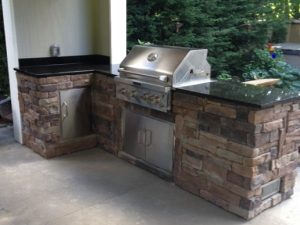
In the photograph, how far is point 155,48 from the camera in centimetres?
319

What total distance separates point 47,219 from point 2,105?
8.53ft

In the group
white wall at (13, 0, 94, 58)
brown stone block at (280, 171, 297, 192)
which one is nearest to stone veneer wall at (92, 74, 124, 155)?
white wall at (13, 0, 94, 58)

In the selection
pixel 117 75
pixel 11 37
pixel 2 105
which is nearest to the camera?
pixel 117 75

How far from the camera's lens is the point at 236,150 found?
8.10 feet

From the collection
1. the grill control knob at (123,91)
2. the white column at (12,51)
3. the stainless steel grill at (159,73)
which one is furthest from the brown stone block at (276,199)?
the white column at (12,51)

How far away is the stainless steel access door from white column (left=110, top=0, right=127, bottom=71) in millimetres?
923

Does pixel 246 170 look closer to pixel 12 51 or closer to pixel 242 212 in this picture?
pixel 242 212

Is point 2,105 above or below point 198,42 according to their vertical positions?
below

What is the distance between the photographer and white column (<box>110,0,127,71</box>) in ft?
12.8

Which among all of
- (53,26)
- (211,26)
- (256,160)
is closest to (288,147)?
(256,160)

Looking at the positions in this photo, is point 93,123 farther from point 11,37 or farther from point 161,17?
point 161,17

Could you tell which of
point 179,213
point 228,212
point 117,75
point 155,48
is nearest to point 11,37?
point 117,75

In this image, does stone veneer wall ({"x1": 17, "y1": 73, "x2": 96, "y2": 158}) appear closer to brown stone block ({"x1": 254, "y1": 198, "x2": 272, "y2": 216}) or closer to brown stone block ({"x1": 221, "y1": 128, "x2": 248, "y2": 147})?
brown stone block ({"x1": 221, "y1": 128, "x2": 248, "y2": 147})

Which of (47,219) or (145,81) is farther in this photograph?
(145,81)
